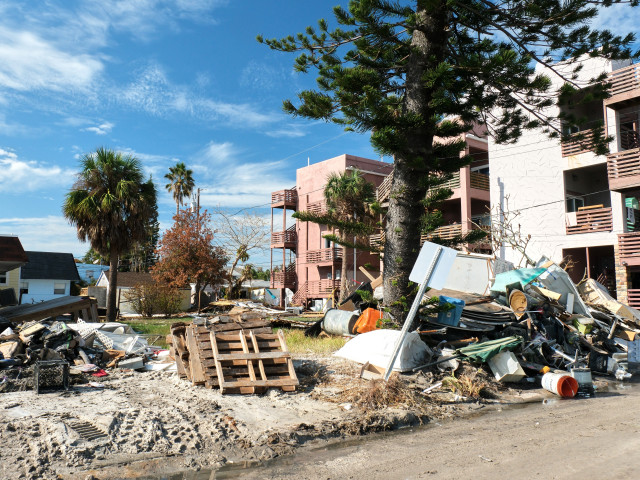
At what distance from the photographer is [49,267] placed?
48312 mm

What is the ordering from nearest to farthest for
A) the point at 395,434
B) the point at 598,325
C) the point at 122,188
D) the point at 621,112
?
the point at 395,434, the point at 598,325, the point at 621,112, the point at 122,188

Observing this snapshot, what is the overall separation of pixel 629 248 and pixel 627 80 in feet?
21.8

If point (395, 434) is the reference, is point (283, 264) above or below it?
above

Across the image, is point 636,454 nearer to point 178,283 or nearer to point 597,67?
point 597,67

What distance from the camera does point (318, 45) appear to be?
10.9 meters

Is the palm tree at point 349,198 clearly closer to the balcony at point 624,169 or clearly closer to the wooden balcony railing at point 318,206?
the wooden balcony railing at point 318,206

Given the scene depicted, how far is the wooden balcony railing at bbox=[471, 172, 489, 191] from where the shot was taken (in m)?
26.5

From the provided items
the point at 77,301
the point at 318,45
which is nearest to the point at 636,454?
the point at 318,45

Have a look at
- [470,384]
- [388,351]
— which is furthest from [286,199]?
[470,384]

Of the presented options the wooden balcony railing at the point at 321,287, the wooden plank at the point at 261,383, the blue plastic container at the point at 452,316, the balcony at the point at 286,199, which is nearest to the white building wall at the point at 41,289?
the balcony at the point at 286,199

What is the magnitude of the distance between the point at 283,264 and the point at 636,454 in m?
34.9

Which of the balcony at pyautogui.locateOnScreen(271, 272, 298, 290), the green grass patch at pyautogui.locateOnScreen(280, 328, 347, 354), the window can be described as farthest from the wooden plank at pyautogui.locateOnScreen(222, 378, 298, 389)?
the balcony at pyautogui.locateOnScreen(271, 272, 298, 290)

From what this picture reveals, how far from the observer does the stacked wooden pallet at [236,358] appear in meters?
7.59

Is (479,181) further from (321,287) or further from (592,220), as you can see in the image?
(321,287)
